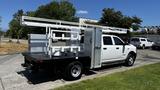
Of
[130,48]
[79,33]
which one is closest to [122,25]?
[130,48]

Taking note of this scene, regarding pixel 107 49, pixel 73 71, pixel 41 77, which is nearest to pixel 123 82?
pixel 73 71

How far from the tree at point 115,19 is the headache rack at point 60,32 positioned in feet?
86.1

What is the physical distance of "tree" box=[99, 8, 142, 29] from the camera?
37.3m

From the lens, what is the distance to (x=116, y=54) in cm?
1160

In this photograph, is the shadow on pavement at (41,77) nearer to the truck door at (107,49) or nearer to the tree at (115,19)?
the truck door at (107,49)

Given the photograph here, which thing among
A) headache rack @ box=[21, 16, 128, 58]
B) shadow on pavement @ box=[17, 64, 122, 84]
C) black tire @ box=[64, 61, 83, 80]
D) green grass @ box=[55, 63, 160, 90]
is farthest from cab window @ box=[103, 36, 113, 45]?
black tire @ box=[64, 61, 83, 80]

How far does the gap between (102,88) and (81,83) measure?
103cm

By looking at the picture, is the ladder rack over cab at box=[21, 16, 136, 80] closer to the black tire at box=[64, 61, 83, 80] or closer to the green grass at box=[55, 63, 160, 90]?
the black tire at box=[64, 61, 83, 80]

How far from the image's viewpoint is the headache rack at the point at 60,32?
9.38 meters

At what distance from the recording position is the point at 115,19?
3806 cm

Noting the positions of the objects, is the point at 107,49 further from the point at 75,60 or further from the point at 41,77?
the point at 41,77

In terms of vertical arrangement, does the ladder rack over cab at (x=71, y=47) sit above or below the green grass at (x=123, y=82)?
above

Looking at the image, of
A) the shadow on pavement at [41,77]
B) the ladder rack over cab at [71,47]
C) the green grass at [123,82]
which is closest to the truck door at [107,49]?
the ladder rack over cab at [71,47]

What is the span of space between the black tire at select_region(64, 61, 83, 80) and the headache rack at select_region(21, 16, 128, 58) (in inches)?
30.8
